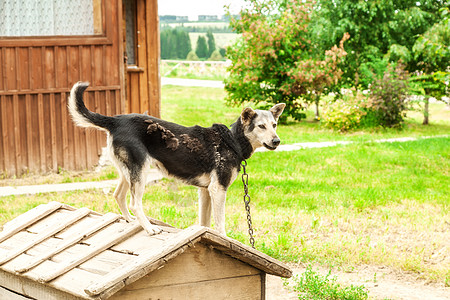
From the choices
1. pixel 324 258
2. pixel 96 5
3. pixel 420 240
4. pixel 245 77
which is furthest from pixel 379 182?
pixel 245 77

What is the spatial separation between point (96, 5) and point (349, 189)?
551cm

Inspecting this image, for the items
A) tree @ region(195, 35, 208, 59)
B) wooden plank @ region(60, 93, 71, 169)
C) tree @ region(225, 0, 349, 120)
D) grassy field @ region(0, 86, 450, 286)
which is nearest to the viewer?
grassy field @ region(0, 86, 450, 286)

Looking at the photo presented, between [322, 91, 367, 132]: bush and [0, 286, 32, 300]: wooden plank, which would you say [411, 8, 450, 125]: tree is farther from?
[0, 286, 32, 300]: wooden plank

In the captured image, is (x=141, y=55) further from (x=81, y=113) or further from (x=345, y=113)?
(x=81, y=113)

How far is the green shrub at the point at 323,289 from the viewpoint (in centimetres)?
560

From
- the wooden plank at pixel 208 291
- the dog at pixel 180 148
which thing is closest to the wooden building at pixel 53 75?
the dog at pixel 180 148

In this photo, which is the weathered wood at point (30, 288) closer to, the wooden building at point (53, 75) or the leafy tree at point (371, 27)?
the wooden building at point (53, 75)

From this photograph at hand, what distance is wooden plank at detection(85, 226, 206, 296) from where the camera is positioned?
3.56 m

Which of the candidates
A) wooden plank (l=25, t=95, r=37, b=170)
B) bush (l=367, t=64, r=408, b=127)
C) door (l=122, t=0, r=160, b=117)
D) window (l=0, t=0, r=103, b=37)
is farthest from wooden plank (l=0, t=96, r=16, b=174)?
bush (l=367, t=64, r=408, b=127)

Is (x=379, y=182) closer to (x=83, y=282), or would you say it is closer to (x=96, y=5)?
(x=96, y=5)

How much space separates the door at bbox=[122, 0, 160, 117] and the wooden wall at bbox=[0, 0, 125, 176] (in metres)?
1.21

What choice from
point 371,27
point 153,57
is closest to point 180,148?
point 153,57

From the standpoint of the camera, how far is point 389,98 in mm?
17422

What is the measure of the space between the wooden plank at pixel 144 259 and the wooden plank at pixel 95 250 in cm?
51
